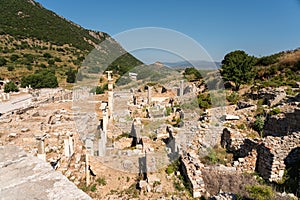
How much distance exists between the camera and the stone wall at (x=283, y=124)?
284 inches

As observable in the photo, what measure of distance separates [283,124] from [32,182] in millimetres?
8143

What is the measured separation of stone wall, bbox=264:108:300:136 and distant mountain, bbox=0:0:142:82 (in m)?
34.6

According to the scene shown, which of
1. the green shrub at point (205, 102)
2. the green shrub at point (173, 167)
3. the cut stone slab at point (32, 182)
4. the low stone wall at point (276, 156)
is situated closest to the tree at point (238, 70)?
the green shrub at point (205, 102)

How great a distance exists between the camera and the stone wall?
722cm

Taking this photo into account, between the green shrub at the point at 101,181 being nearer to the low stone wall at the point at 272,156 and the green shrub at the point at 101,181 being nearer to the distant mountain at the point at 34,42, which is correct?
the low stone wall at the point at 272,156

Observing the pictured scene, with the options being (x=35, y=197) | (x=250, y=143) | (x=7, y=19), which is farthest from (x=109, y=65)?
(x=7, y=19)

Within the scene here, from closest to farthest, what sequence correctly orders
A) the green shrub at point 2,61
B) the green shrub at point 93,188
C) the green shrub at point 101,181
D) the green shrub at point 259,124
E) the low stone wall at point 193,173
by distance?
the low stone wall at point 193,173, the green shrub at point 93,188, the green shrub at point 101,181, the green shrub at point 259,124, the green shrub at point 2,61

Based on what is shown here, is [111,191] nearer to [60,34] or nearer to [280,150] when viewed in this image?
[280,150]

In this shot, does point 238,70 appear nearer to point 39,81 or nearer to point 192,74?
point 192,74

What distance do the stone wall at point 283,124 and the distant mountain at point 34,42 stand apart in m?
34.6

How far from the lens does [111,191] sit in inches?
228

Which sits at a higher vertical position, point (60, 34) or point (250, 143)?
point (60, 34)

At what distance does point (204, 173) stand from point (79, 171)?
3437mm

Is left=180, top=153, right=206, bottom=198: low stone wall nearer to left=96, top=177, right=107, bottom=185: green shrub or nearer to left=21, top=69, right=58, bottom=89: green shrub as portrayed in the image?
left=96, top=177, right=107, bottom=185: green shrub
